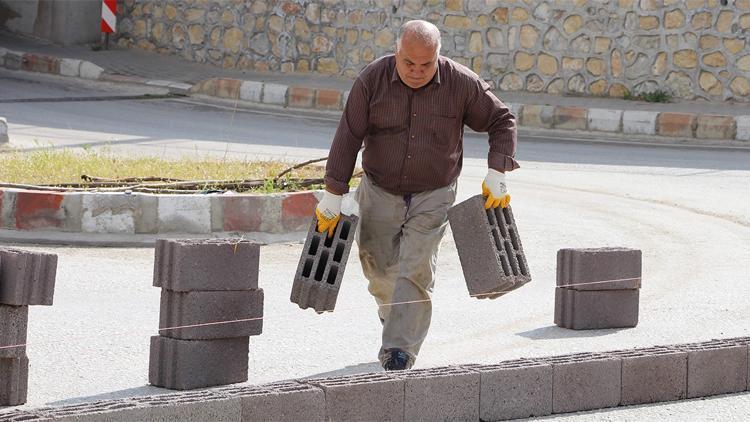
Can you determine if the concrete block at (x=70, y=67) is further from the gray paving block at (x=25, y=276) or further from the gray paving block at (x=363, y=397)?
the gray paving block at (x=363, y=397)

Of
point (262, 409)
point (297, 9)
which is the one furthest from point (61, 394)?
point (297, 9)

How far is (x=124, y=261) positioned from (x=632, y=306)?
3.41 meters

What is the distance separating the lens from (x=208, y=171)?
37.3 ft

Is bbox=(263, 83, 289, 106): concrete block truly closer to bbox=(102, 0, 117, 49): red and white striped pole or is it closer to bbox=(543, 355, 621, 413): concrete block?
bbox=(102, 0, 117, 49): red and white striped pole

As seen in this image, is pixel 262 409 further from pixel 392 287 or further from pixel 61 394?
pixel 392 287

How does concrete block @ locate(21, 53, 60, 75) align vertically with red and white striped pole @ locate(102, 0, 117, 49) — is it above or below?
below

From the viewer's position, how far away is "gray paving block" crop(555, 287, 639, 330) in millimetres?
7633

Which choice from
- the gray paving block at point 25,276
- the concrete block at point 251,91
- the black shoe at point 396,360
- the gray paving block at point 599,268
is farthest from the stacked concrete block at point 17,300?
the concrete block at point 251,91

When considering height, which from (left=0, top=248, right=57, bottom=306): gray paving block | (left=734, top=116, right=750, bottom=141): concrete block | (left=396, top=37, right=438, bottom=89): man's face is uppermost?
(left=734, top=116, right=750, bottom=141): concrete block

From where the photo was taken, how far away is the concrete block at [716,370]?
243 inches

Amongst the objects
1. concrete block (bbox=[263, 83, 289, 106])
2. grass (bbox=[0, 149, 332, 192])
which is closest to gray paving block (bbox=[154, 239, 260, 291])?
grass (bbox=[0, 149, 332, 192])

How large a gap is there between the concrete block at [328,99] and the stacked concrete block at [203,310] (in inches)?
505

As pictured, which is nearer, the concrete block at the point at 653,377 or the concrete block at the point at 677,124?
the concrete block at the point at 653,377

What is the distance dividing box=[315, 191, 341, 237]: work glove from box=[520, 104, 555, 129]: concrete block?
11677 millimetres
